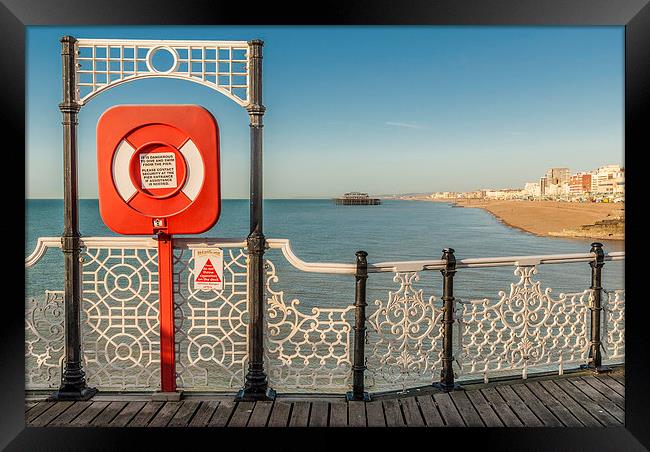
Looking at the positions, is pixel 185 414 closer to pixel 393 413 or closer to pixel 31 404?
pixel 31 404

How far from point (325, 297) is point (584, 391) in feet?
54.7

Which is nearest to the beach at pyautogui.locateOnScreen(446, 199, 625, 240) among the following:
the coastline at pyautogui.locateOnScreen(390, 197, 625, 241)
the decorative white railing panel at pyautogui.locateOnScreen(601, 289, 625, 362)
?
the coastline at pyautogui.locateOnScreen(390, 197, 625, 241)

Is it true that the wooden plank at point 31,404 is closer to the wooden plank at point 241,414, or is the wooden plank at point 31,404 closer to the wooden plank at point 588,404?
the wooden plank at point 241,414

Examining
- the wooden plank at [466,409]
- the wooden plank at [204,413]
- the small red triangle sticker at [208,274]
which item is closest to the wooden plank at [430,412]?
the wooden plank at [466,409]

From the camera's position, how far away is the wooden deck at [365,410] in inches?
136

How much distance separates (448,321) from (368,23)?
221cm

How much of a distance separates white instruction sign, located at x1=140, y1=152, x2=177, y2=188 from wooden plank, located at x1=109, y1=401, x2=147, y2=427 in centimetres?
150

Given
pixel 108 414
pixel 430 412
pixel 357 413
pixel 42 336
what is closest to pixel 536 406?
pixel 430 412

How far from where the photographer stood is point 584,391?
13.0 feet

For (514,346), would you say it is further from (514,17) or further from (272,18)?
(272,18)

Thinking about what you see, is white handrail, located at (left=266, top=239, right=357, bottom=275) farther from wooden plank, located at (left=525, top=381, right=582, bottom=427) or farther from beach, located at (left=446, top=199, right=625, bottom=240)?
beach, located at (left=446, top=199, right=625, bottom=240)

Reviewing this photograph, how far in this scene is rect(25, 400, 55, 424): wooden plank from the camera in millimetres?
3461

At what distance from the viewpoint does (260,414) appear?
354cm

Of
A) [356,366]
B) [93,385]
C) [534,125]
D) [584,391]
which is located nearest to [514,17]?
[356,366]
